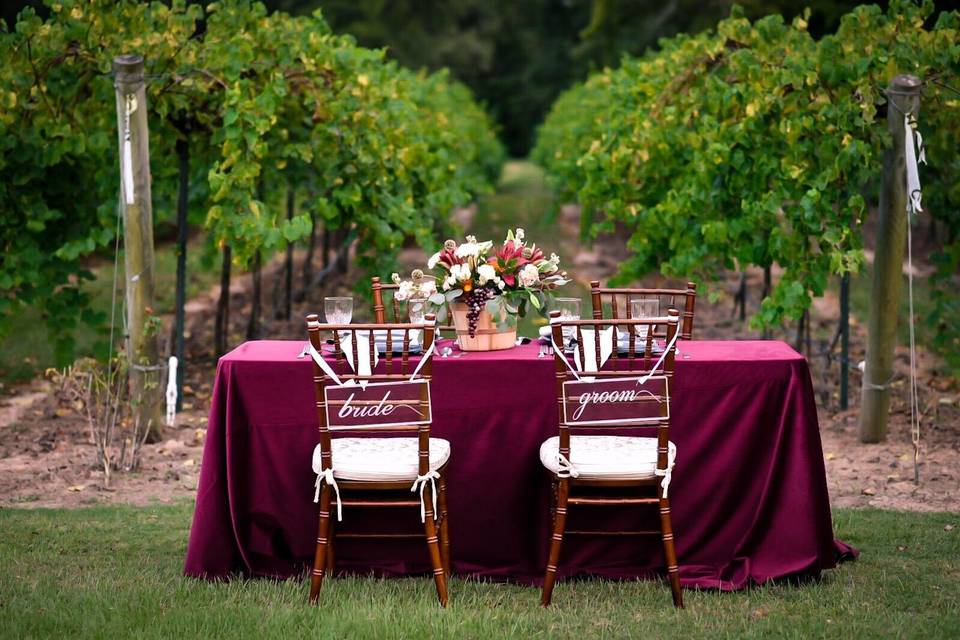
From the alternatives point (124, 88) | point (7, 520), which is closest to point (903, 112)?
point (124, 88)

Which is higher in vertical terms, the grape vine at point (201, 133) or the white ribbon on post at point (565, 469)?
the grape vine at point (201, 133)

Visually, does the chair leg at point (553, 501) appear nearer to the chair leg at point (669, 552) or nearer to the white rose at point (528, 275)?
the chair leg at point (669, 552)

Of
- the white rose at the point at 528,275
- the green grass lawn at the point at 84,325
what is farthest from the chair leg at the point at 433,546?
the green grass lawn at the point at 84,325

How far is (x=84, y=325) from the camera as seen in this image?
36.9 ft

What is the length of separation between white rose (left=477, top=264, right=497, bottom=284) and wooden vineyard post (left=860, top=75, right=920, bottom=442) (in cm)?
307

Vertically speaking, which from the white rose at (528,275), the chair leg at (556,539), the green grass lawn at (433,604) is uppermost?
the white rose at (528,275)

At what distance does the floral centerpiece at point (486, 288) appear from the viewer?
14.9 ft

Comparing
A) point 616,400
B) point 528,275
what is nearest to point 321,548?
point 616,400

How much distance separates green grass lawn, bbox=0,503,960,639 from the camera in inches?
155

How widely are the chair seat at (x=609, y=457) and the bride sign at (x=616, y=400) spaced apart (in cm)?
16

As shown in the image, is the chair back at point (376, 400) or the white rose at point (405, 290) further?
the white rose at point (405, 290)

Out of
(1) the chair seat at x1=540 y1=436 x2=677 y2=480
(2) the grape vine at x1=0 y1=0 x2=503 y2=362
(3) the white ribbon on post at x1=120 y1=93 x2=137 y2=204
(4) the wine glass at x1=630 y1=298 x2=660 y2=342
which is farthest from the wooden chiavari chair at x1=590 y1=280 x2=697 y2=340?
(3) the white ribbon on post at x1=120 y1=93 x2=137 y2=204

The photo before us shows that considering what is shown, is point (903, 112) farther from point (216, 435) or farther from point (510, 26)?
point (510, 26)

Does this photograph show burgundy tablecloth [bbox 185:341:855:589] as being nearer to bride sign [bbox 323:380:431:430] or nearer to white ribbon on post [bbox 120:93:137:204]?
bride sign [bbox 323:380:431:430]
